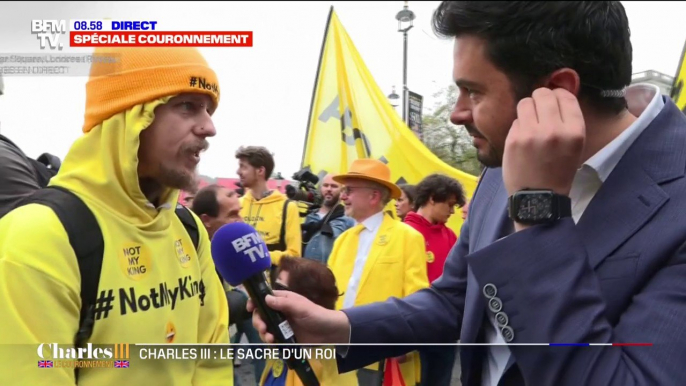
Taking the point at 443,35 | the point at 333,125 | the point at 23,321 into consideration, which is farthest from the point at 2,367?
the point at 333,125

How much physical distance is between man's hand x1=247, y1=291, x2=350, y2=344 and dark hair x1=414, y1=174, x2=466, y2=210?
3.54 meters

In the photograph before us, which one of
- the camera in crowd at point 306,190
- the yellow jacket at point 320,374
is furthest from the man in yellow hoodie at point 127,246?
the camera in crowd at point 306,190

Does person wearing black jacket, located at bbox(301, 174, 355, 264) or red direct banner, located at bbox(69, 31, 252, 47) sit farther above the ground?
red direct banner, located at bbox(69, 31, 252, 47)

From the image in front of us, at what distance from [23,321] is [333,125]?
5.59 meters

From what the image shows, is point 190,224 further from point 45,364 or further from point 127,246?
point 45,364

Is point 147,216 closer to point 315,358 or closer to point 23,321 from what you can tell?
point 23,321

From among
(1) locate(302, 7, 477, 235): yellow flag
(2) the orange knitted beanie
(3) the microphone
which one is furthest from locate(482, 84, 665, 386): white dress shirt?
(1) locate(302, 7, 477, 235): yellow flag

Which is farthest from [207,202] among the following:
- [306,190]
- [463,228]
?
[306,190]

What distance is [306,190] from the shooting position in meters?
5.90

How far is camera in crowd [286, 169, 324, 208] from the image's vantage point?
223 inches

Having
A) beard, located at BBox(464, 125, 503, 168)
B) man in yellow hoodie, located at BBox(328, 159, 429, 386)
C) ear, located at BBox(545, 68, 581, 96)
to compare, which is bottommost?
man in yellow hoodie, located at BBox(328, 159, 429, 386)

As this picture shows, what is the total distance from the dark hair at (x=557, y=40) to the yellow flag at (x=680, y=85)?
209 centimetres

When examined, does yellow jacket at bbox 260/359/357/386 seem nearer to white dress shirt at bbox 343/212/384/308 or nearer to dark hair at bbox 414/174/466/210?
white dress shirt at bbox 343/212/384/308

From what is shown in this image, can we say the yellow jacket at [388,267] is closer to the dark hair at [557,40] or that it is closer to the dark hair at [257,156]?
the dark hair at [257,156]
